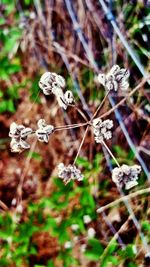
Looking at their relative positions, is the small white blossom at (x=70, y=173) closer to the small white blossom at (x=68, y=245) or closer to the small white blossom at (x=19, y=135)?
the small white blossom at (x=19, y=135)

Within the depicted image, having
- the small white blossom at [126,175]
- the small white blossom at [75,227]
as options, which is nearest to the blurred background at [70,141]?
the small white blossom at [75,227]

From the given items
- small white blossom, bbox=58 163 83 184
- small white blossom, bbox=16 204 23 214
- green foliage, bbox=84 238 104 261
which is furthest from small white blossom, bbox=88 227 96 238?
small white blossom, bbox=58 163 83 184

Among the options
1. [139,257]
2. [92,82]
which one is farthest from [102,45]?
[139,257]

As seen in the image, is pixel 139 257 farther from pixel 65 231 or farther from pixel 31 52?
pixel 31 52

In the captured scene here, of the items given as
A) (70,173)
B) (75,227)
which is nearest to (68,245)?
(75,227)

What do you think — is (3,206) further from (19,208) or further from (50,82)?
(50,82)

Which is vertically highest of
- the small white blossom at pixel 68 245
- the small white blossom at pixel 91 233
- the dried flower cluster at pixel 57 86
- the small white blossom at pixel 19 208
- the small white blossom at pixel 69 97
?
the small white blossom at pixel 19 208
